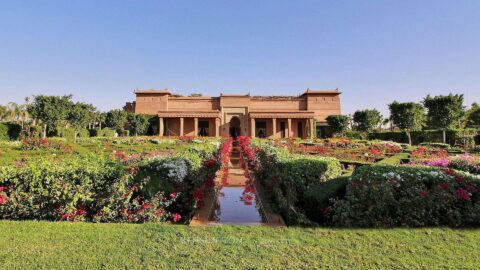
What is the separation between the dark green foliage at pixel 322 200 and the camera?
4126 mm

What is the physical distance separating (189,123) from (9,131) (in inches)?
673

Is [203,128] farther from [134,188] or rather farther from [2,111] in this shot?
[2,111]

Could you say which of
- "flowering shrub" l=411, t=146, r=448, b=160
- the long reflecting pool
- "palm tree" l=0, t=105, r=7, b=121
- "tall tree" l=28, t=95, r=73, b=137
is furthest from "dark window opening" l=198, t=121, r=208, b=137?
"palm tree" l=0, t=105, r=7, b=121

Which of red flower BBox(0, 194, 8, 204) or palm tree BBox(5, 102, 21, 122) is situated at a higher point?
palm tree BBox(5, 102, 21, 122)

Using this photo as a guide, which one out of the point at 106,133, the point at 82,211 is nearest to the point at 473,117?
the point at 106,133

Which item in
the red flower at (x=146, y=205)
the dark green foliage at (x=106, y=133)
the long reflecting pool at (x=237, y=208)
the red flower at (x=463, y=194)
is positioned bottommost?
the long reflecting pool at (x=237, y=208)

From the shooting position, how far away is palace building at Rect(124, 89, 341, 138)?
3097cm

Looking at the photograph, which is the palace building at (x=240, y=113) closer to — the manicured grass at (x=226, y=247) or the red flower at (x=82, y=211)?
the red flower at (x=82, y=211)

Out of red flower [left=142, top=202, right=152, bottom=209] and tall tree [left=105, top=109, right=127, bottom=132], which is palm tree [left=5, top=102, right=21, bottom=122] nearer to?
tall tree [left=105, top=109, right=127, bottom=132]

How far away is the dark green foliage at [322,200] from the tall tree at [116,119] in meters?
27.0

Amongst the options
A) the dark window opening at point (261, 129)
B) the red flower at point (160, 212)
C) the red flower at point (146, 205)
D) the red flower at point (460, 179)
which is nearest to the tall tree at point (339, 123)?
the dark window opening at point (261, 129)

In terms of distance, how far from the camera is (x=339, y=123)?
29.4 meters

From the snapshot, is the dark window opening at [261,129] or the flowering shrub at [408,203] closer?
the flowering shrub at [408,203]

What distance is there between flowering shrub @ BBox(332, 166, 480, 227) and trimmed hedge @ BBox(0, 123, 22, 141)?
2691 centimetres
